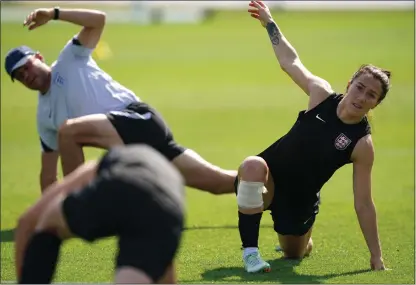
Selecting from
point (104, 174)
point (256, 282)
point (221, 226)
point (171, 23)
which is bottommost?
point (171, 23)

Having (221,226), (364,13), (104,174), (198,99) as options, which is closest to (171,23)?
(364,13)

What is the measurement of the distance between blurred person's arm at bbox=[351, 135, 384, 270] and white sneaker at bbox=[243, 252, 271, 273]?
2.69ft

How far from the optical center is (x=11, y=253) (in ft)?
30.8

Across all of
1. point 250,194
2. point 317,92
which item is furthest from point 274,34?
point 250,194

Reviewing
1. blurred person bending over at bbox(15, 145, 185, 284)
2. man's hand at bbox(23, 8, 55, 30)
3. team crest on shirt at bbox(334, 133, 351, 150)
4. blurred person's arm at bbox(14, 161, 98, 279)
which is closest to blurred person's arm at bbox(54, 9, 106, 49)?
man's hand at bbox(23, 8, 55, 30)

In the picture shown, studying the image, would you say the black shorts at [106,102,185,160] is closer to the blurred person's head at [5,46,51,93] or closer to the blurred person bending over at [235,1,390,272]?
the blurred person's head at [5,46,51,93]

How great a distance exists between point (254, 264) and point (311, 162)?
36.8 inches

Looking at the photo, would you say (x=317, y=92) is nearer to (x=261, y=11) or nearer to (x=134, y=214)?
(x=261, y=11)

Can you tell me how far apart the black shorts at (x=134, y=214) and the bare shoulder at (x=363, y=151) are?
296cm

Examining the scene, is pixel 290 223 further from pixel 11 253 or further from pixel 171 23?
pixel 171 23

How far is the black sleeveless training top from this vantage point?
27.0 ft

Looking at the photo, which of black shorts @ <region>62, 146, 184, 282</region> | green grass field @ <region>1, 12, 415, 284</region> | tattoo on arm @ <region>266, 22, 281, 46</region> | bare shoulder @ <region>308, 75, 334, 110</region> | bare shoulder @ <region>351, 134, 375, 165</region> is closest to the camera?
black shorts @ <region>62, 146, 184, 282</region>

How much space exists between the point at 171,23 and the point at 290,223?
55.8 m

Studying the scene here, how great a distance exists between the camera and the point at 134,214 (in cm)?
540
